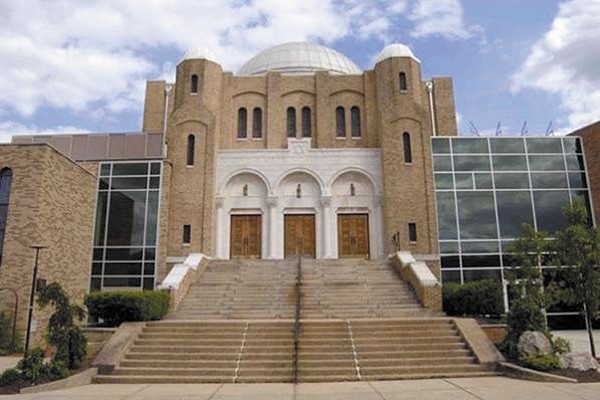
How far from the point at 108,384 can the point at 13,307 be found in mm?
8163

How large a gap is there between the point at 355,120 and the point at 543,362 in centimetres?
1829

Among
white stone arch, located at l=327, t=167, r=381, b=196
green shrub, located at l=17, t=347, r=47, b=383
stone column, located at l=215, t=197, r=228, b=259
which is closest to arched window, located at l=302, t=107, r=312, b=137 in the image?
white stone arch, located at l=327, t=167, r=381, b=196

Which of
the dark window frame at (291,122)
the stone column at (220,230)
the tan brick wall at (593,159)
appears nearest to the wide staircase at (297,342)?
the stone column at (220,230)

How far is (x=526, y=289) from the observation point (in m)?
12.7

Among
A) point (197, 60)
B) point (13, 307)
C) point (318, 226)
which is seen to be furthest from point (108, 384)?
point (197, 60)

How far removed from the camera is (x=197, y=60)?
25.8m

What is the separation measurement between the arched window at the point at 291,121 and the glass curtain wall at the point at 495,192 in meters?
7.50

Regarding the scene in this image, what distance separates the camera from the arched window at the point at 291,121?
26.9 metres

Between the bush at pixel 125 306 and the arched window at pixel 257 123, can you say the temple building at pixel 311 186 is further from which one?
the bush at pixel 125 306

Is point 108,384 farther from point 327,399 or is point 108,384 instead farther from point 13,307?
point 13,307

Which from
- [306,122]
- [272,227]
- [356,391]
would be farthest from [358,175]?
[356,391]

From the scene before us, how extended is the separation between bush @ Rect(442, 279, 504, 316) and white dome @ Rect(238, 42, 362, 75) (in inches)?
770

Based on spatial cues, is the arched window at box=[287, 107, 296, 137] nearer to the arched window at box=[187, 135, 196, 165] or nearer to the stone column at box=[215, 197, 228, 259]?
the arched window at box=[187, 135, 196, 165]

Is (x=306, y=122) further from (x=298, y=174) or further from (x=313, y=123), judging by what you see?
(x=298, y=174)
